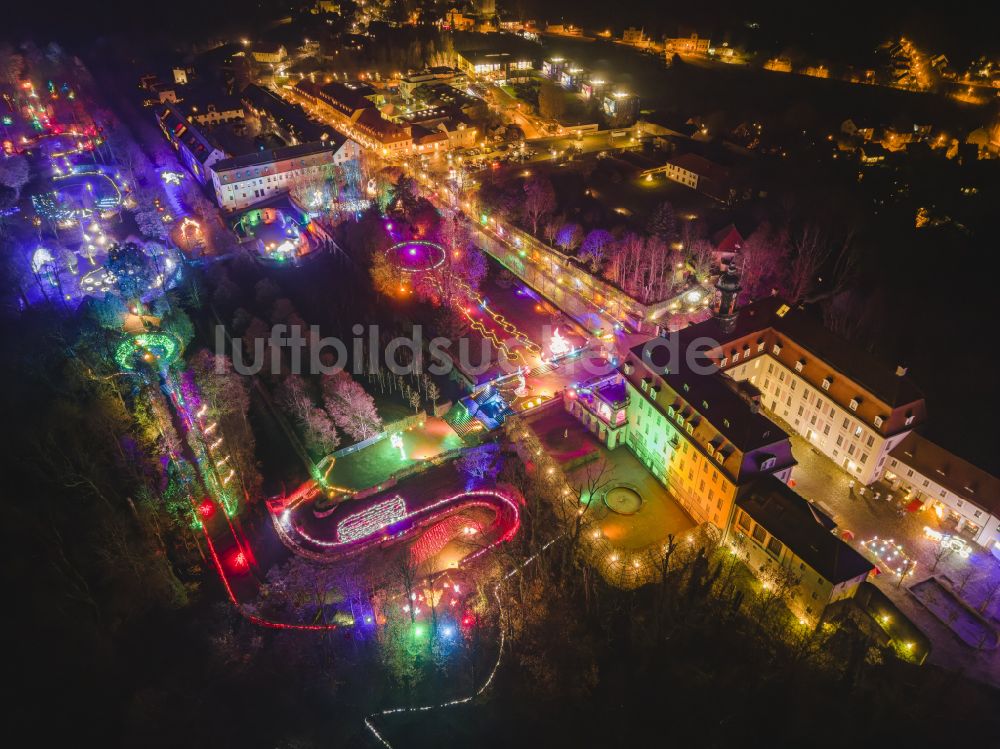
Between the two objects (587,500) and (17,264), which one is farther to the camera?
(17,264)

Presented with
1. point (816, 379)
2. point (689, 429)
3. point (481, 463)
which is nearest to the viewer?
point (689, 429)

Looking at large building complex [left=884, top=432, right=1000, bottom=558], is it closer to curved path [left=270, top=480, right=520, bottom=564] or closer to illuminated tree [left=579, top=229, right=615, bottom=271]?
curved path [left=270, top=480, right=520, bottom=564]

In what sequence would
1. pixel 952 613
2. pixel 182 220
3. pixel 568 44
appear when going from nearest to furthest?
pixel 952 613 → pixel 182 220 → pixel 568 44

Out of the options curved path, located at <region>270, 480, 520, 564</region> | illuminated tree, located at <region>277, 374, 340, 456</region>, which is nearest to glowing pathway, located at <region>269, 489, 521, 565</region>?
curved path, located at <region>270, 480, 520, 564</region>

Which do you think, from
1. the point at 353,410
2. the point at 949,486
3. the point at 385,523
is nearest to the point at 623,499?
the point at 385,523

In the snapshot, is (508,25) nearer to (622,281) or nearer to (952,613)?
(622,281)

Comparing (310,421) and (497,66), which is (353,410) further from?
(497,66)

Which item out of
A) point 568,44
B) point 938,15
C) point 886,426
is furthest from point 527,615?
point 568,44

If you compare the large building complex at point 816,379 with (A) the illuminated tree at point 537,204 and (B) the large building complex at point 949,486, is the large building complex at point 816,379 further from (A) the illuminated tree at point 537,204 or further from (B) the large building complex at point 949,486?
→ (A) the illuminated tree at point 537,204
